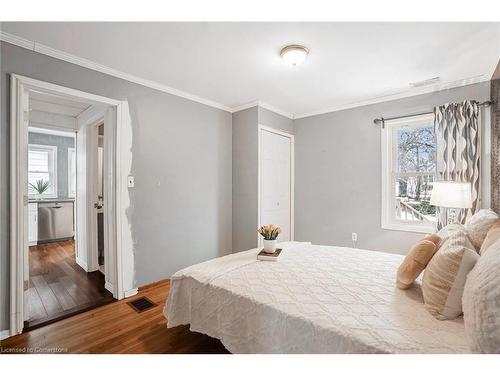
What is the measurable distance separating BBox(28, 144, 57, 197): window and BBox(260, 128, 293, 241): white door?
4.94m

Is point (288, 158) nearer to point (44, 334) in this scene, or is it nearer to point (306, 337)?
point (306, 337)

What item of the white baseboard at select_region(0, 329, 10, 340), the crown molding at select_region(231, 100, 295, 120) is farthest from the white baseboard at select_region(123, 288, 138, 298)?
the crown molding at select_region(231, 100, 295, 120)

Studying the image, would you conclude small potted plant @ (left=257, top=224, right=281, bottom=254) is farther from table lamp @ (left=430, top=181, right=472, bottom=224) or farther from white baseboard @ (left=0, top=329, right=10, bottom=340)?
white baseboard @ (left=0, top=329, right=10, bottom=340)

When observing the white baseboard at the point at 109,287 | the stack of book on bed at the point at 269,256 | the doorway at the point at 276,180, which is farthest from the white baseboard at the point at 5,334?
the doorway at the point at 276,180

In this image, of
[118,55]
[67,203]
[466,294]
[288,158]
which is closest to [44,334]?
[118,55]

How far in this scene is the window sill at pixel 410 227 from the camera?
3.02 meters

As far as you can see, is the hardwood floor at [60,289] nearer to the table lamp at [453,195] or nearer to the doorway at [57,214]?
the doorway at [57,214]

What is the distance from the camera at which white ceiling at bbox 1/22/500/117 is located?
73.4 inches

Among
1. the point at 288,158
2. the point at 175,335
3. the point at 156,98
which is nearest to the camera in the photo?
the point at 175,335

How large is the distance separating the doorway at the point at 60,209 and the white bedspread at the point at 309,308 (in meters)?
1.27

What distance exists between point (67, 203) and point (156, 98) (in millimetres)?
3873
